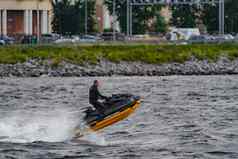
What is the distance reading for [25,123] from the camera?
3581cm

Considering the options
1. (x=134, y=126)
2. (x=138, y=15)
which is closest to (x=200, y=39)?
(x=138, y=15)

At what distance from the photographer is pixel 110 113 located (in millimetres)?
32344

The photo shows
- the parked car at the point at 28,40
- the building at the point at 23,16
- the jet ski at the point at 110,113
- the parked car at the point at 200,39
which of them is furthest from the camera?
the building at the point at 23,16

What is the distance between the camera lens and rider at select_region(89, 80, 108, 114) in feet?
104

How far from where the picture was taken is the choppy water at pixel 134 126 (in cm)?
2903

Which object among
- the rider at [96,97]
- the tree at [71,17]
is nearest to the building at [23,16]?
the tree at [71,17]

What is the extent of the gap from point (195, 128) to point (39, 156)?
804cm

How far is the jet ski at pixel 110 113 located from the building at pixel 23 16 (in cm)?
8530

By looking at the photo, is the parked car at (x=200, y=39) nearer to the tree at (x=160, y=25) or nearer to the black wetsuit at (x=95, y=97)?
the tree at (x=160, y=25)

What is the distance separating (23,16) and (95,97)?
89.4 m

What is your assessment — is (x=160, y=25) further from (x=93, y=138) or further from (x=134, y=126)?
(x=93, y=138)

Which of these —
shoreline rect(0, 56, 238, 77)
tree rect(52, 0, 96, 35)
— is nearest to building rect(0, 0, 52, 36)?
tree rect(52, 0, 96, 35)

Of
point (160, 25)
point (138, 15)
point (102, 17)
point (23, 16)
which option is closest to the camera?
point (138, 15)

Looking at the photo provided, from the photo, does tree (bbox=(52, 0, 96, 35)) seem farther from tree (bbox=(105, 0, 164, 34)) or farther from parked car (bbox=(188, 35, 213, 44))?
parked car (bbox=(188, 35, 213, 44))
